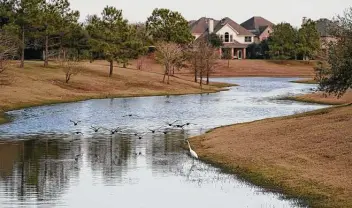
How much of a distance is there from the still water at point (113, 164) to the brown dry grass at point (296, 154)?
111 centimetres

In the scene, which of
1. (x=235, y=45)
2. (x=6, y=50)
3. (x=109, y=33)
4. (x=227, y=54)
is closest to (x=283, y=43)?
(x=235, y=45)

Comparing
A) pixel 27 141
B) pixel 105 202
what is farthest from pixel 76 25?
pixel 105 202

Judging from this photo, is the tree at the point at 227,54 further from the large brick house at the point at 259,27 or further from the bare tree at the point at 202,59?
the bare tree at the point at 202,59

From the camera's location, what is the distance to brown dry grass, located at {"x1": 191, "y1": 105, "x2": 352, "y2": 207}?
26.0 metres

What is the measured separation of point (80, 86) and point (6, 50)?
21803mm

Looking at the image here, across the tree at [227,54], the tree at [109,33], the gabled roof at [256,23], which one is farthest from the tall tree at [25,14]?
the gabled roof at [256,23]

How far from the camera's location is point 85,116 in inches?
2295

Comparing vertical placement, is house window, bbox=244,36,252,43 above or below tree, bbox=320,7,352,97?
above

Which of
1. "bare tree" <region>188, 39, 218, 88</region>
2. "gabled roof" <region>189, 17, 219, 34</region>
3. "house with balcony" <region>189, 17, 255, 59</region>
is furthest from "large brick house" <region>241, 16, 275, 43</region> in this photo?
"bare tree" <region>188, 39, 218, 88</region>

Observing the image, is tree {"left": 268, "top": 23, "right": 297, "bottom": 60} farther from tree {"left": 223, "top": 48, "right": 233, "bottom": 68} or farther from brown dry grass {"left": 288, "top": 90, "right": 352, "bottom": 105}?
brown dry grass {"left": 288, "top": 90, "right": 352, "bottom": 105}

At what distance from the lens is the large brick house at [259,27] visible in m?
174

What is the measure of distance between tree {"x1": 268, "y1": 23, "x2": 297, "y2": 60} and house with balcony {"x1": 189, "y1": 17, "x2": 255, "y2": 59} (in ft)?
33.8

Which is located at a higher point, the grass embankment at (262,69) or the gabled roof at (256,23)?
the gabled roof at (256,23)

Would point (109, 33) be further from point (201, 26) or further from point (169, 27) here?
point (201, 26)
